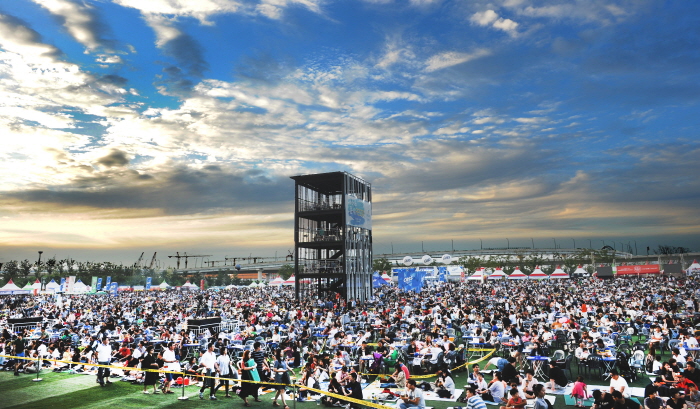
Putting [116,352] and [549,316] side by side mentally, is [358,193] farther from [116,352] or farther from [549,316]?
[116,352]

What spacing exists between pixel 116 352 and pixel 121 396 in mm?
6008

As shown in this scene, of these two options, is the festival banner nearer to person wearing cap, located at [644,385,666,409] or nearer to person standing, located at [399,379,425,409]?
person wearing cap, located at [644,385,666,409]

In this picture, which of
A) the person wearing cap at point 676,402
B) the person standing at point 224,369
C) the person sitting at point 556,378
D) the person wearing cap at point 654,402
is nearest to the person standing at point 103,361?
the person standing at point 224,369

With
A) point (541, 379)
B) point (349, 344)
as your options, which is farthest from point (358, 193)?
point (541, 379)

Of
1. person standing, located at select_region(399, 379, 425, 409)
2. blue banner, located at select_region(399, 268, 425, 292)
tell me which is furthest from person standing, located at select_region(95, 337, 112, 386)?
blue banner, located at select_region(399, 268, 425, 292)

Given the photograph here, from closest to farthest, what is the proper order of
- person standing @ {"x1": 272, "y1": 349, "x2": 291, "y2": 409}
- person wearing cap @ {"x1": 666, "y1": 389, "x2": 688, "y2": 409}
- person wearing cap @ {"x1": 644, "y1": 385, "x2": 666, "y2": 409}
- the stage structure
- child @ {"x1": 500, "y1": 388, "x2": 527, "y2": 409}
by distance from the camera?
1. person wearing cap @ {"x1": 666, "y1": 389, "x2": 688, "y2": 409}
2. person wearing cap @ {"x1": 644, "y1": 385, "x2": 666, "y2": 409}
3. child @ {"x1": 500, "y1": 388, "x2": 527, "y2": 409}
4. person standing @ {"x1": 272, "y1": 349, "x2": 291, "y2": 409}
5. the stage structure

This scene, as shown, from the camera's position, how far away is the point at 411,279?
42.1m

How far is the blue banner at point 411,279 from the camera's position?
41594 mm

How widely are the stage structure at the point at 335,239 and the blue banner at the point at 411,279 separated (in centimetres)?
788

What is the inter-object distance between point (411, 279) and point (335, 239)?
11.0 m

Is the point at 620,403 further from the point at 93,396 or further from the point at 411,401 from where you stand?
the point at 93,396

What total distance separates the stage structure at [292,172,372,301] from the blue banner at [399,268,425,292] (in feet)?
25.9

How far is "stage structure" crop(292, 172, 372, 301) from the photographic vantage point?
49.2m

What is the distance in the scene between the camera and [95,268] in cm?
15862
